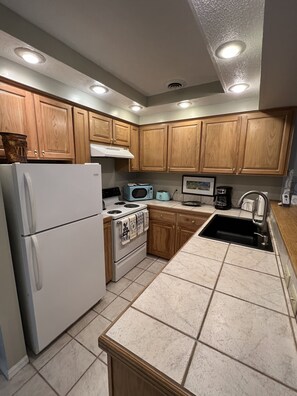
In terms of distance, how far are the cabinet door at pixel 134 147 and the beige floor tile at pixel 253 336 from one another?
8.13 feet

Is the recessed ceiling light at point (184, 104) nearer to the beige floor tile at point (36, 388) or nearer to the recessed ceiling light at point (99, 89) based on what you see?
the recessed ceiling light at point (99, 89)

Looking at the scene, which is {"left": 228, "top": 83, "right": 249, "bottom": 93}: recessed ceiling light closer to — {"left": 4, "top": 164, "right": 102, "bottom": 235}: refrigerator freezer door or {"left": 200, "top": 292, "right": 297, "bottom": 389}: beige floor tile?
{"left": 4, "top": 164, "right": 102, "bottom": 235}: refrigerator freezer door

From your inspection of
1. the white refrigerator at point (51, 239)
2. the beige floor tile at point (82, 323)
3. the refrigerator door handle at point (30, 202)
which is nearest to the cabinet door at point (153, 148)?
the white refrigerator at point (51, 239)

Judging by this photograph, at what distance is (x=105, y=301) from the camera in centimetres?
200

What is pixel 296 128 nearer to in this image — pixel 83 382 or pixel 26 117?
pixel 26 117

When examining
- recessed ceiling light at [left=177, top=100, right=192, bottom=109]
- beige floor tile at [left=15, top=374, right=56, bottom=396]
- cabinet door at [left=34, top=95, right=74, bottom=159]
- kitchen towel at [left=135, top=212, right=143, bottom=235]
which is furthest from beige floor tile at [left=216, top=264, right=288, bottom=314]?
recessed ceiling light at [left=177, top=100, right=192, bottom=109]

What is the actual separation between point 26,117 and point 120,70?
40.6 inches

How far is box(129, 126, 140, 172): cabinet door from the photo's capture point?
→ 2906 mm

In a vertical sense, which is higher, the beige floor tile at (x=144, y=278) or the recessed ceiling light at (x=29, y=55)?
the recessed ceiling light at (x=29, y=55)

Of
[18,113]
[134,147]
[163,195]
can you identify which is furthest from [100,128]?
[163,195]

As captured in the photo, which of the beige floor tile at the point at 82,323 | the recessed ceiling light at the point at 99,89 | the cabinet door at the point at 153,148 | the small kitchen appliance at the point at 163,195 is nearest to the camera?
the beige floor tile at the point at 82,323

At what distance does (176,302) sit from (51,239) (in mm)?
1085

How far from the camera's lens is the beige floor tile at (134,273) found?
244cm

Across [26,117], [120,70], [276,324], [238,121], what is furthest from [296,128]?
[26,117]
